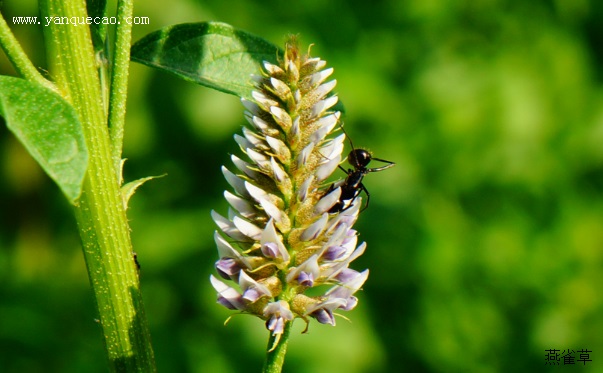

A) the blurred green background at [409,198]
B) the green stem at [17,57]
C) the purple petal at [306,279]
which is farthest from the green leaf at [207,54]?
→ the blurred green background at [409,198]

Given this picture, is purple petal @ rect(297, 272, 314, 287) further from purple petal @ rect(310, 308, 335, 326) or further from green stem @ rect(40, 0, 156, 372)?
green stem @ rect(40, 0, 156, 372)

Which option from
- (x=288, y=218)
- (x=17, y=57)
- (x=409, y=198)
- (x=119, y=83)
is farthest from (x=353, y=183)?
(x=409, y=198)

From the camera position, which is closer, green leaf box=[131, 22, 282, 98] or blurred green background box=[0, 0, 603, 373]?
green leaf box=[131, 22, 282, 98]

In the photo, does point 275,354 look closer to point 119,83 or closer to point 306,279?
point 306,279

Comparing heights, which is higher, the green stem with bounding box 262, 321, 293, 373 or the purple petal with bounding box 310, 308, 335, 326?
the purple petal with bounding box 310, 308, 335, 326

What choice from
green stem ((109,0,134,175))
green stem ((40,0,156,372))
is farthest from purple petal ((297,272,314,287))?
green stem ((109,0,134,175))

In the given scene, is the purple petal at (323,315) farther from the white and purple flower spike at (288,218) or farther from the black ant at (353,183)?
the black ant at (353,183)

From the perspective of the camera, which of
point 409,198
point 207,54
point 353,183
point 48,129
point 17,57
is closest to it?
point 48,129
